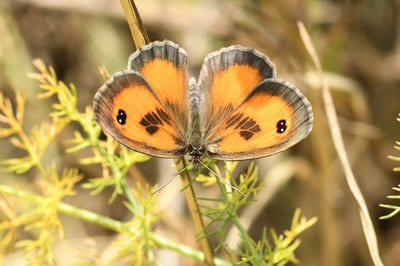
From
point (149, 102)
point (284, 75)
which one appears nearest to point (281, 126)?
point (149, 102)

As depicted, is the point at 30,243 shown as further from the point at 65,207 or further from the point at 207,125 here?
the point at 207,125

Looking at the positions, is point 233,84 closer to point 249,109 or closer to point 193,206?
point 249,109

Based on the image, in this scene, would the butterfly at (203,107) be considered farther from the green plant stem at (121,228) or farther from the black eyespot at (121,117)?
the green plant stem at (121,228)

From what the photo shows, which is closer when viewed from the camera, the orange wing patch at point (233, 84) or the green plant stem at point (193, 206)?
the green plant stem at point (193, 206)

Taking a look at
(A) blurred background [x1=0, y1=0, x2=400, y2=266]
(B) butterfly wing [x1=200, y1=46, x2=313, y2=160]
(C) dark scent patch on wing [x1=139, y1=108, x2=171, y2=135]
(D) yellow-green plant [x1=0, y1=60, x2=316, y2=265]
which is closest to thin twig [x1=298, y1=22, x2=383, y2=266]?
(D) yellow-green plant [x1=0, y1=60, x2=316, y2=265]

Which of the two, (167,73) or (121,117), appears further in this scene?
(167,73)

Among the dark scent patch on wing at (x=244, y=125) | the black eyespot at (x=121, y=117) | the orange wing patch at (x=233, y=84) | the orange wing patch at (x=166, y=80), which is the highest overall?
the orange wing patch at (x=166, y=80)

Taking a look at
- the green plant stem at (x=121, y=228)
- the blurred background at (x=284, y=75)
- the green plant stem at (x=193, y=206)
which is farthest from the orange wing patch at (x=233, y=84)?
the blurred background at (x=284, y=75)
